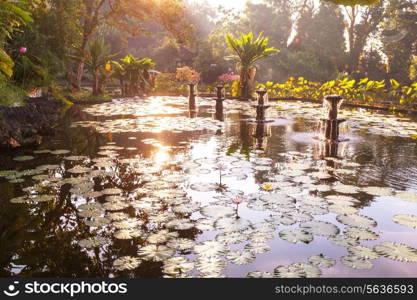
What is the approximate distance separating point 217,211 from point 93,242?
4.56 ft

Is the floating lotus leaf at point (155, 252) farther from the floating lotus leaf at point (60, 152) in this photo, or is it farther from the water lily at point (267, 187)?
the floating lotus leaf at point (60, 152)

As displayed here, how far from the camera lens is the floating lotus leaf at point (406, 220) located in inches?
149

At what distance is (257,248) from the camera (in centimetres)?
323

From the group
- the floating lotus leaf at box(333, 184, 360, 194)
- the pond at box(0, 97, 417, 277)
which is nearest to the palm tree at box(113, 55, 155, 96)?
the pond at box(0, 97, 417, 277)

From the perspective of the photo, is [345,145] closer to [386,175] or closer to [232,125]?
[386,175]

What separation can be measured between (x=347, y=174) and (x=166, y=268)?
3.81m

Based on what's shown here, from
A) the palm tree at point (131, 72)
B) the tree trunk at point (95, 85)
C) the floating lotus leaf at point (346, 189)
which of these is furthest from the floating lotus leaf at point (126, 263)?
the palm tree at point (131, 72)

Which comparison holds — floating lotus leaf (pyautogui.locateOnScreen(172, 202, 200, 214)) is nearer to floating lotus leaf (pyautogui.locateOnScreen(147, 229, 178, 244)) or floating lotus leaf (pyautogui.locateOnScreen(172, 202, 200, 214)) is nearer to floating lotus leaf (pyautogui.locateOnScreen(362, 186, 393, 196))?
floating lotus leaf (pyautogui.locateOnScreen(147, 229, 178, 244))

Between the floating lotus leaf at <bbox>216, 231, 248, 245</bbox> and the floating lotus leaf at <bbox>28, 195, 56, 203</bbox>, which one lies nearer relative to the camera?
the floating lotus leaf at <bbox>216, 231, 248, 245</bbox>

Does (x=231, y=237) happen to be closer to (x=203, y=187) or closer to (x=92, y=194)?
(x=203, y=187)

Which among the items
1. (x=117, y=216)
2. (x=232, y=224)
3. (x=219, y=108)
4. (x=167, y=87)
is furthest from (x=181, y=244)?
(x=167, y=87)

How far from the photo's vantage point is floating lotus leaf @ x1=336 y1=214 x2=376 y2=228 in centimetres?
372

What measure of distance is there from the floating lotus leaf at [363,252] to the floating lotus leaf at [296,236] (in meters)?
0.38

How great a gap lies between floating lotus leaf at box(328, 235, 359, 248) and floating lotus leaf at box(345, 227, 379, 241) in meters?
0.07
